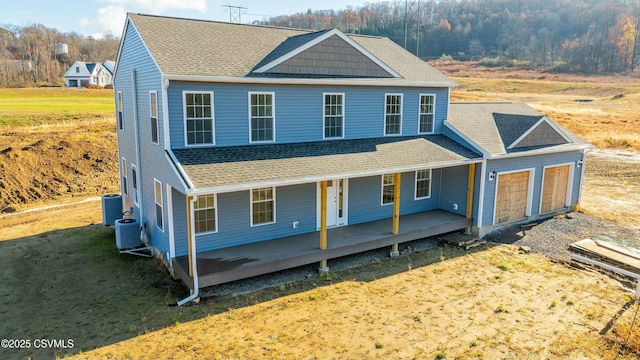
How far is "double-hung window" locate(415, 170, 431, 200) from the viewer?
53.9 ft

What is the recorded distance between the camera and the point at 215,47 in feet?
44.6

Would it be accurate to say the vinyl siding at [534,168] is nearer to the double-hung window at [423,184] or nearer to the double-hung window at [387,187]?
the double-hung window at [423,184]

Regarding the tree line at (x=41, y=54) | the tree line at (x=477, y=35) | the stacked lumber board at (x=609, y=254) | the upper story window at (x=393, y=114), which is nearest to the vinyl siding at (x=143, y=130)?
the upper story window at (x=393, y=114)

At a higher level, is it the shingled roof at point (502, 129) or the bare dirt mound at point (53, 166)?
the shingled roof at point (502, 129)

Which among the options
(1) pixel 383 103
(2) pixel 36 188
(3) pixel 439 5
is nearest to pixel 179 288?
(1) pixel 383 103

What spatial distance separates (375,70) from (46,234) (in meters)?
13.4

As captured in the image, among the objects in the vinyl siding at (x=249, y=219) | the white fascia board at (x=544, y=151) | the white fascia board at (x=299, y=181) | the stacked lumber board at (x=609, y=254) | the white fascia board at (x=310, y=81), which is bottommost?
the stacked lumber board at (x=609, y=254)

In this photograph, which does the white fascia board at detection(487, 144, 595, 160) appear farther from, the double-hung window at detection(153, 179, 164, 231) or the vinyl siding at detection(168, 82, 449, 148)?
the double-hung window at detection(153, 179, 164, 231)

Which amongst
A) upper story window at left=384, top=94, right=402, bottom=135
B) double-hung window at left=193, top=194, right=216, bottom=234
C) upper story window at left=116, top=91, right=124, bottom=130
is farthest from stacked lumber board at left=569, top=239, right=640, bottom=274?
upper story window at left=116, top=91, right=124, bottom=130

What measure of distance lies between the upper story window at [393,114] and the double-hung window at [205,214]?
7.03 m

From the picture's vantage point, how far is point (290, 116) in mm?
13617

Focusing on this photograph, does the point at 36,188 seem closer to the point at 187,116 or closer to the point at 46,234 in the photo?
the point at 46,234

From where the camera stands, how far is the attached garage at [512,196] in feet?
53.0

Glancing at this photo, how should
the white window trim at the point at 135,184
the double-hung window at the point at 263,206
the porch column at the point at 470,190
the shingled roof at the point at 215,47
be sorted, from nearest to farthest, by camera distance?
the shingled roof at the point at 215,47 < the double-hung window at the point at 263,206 < the white window trim at the point at 135,184 < the porch column at the point at 470,190
